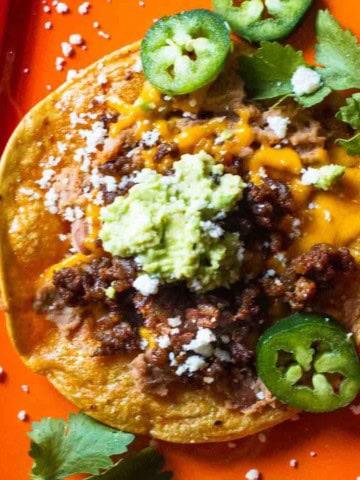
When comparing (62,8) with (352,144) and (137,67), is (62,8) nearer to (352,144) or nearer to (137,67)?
(137,67)

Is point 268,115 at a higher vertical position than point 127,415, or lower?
higher

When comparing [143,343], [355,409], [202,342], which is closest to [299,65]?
[202,342]

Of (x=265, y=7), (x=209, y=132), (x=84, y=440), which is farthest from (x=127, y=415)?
(x=265, y=7)

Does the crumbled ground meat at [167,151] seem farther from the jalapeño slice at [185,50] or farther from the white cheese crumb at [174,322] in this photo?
the white cheese crumb at [174,322]

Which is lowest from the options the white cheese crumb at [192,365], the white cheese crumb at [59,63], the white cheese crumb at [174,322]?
the white cheese crumb at [192,365]

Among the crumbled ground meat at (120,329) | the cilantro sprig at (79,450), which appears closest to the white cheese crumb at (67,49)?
the crumbled ground meat at (120,329)

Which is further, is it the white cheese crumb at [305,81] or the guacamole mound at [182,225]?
the white cheese crumb at [305,81]

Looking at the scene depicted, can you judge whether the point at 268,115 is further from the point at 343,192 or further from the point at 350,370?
the point at 350,370
